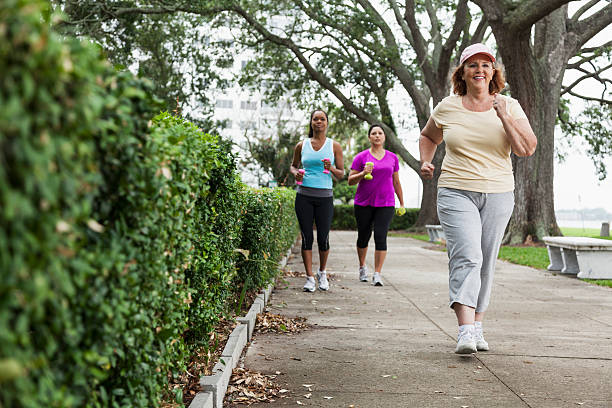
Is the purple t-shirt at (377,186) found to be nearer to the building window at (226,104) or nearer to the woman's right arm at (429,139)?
the woman's right arm at (429,139)

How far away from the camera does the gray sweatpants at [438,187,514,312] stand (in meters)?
4.73

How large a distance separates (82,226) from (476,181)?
3719 mm

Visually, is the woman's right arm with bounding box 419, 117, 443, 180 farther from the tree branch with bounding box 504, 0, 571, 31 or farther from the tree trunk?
the tree trunk

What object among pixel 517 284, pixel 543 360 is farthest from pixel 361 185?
pixel 543 360

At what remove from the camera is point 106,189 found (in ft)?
5.78

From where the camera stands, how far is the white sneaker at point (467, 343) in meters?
4.68

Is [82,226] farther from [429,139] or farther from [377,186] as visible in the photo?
[377,186]

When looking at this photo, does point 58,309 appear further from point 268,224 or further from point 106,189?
point 268,224

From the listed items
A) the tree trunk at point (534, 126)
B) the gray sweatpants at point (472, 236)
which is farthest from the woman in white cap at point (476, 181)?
the tree trunk at point (534, 126)

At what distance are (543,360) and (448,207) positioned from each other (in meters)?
1.34

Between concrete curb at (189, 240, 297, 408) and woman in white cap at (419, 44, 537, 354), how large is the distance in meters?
1.63

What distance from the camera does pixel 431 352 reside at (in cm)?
492

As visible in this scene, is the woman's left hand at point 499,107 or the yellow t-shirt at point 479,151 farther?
the yellow t-shirt at point 479,151

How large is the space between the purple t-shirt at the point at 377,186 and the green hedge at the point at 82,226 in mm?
5790
